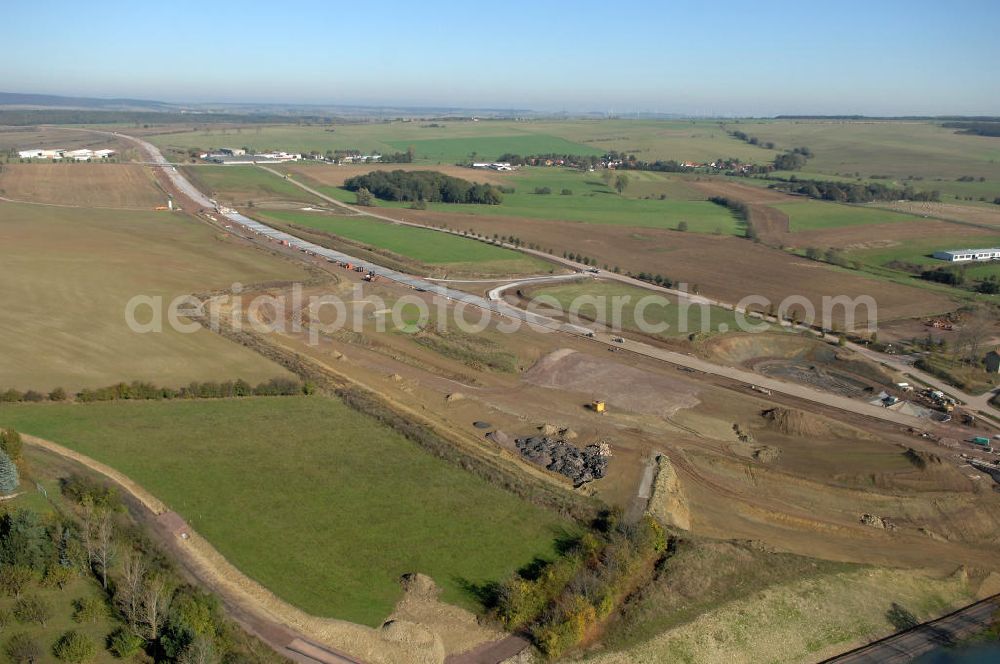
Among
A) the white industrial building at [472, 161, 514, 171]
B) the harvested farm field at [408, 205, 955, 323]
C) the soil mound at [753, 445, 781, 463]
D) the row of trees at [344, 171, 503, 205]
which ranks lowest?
the soil mound at [753, 445, 781, 463]

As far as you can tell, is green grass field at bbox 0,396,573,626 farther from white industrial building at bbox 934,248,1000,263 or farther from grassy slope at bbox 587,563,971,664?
white industrial building at bbox 934,248,1000,263

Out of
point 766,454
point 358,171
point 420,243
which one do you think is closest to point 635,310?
point 766,454

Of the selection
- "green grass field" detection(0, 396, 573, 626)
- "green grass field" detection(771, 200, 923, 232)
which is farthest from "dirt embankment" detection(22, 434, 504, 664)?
"green grass field" detection(771, 200, 923, 232)

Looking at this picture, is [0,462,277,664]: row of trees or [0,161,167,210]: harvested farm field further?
[0,161,167,210]: harvested farm field

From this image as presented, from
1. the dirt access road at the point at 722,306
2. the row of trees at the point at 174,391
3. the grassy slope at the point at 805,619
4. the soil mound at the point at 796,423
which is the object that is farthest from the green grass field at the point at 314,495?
the dirt access road at the point at 722,306

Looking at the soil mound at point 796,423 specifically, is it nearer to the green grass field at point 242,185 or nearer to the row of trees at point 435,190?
the row of trees at point 435,190

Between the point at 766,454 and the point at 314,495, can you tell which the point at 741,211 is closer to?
the point at 766,454

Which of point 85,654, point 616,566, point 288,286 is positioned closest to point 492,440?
point 616,566
